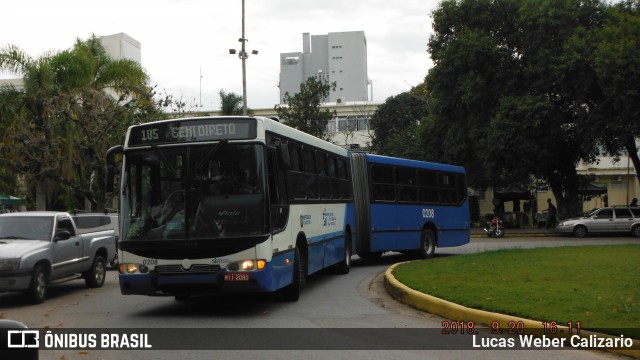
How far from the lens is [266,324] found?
9938 millimetres

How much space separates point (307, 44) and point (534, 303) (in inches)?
3611

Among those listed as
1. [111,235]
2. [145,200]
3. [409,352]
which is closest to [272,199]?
[145,200]

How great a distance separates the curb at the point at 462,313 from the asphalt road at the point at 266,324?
0.18m

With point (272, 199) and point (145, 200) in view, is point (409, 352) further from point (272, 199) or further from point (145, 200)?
point (145, 200)

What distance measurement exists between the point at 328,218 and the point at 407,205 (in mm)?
6219

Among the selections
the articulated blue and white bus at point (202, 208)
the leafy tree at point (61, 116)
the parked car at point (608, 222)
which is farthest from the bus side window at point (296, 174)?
the parked car at point (608, 222)

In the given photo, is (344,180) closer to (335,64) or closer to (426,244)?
(426,244)

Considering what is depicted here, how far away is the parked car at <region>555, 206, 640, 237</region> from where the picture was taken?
115 feet

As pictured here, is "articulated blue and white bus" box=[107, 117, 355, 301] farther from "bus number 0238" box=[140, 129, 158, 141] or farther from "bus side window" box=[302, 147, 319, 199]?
"bus side window" box=[302, 147, 319, 199]

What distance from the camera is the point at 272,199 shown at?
10898 mm

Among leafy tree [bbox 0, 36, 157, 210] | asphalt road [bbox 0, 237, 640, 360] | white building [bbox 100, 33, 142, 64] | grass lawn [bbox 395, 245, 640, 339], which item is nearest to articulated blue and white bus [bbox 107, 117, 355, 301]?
asphalt road [bbox 0, 237, 640, 360]

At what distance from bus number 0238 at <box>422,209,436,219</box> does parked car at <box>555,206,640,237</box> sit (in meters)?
16.4

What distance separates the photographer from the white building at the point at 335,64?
311ft

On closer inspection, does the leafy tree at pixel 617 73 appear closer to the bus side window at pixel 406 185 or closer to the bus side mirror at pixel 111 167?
the bus side window at pixel 406 185
